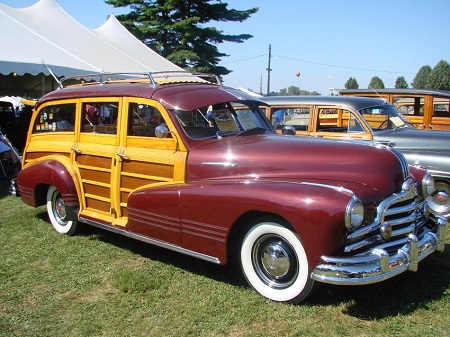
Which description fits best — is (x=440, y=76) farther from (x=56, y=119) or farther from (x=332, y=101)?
(x=56, y=119)

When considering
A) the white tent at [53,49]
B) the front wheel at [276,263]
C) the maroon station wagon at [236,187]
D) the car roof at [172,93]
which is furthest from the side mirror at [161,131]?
the white tent at [53,49]

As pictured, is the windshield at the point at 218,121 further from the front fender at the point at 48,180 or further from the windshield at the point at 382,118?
the windshield at the point at 382,118

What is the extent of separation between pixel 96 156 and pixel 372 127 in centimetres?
434

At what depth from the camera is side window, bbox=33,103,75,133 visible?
515 centimetres

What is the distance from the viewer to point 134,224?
4.18 meters

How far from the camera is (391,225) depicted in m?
3.17

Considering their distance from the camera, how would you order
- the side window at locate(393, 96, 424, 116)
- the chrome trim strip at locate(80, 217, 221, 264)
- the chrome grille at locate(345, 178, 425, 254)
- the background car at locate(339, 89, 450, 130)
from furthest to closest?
the side window at locate(393, 96, 424, 116) < the background car at locate(339, 89, 450, 130) < the chrome trim strip at locate(80, 217, 221, 264) < the chrome grille at locate(345, 178, 425, 254)

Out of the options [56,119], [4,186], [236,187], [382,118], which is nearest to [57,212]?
[56,119]

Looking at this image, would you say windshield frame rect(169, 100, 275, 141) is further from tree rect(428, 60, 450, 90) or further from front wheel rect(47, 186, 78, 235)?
tree rect(428, 60, 450, 90)

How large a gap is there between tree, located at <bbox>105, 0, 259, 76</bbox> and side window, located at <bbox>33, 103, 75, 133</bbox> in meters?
19.6

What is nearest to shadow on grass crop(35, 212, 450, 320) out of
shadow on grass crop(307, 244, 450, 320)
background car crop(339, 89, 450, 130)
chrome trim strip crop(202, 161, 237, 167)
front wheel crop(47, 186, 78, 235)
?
shadow on grass crop(307, 244, 450, 320)

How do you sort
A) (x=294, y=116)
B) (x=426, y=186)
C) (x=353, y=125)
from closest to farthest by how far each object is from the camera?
(x=426, y=186)
(x=353, y=125)
(x=294, y=116)

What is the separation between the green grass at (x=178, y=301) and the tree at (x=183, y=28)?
21.4 metres

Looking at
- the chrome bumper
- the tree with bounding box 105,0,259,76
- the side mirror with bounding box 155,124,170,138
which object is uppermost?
the tree with bounding box 105,0,259,76
